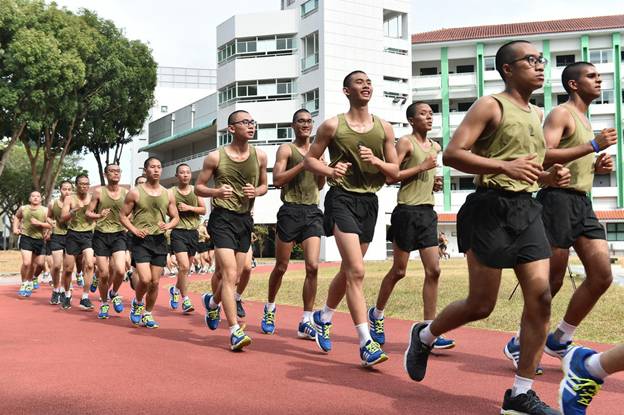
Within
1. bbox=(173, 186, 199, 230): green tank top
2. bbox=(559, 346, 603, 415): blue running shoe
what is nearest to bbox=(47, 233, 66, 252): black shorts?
bbox=(173, 186, 199, 230): green tank top

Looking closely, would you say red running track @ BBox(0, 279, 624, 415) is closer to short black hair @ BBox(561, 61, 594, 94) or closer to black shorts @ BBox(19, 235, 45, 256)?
short black hair @ BBox(561, 61, 594, 94)

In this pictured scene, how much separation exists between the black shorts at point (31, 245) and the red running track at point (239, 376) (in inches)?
262

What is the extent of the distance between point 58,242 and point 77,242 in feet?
3.19

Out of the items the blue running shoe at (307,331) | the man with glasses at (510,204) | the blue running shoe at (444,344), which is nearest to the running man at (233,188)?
the blue running shoe at (307,331)

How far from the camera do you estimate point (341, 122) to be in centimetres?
672

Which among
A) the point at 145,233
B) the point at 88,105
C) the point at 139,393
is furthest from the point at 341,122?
the point at 88,105

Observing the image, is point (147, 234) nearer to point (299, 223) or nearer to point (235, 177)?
point (235, 177)

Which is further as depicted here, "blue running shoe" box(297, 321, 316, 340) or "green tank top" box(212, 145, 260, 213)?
"blue running shoe" box(297, 321, 316, 340)

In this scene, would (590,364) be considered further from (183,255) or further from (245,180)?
(183,255)

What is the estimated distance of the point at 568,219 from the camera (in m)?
5.71

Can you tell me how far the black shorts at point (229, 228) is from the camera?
7.86 m

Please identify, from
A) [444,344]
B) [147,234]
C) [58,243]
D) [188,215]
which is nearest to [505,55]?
[444,344]

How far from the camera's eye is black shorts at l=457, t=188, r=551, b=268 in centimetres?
459

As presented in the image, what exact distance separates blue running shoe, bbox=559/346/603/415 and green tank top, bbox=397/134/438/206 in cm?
339
